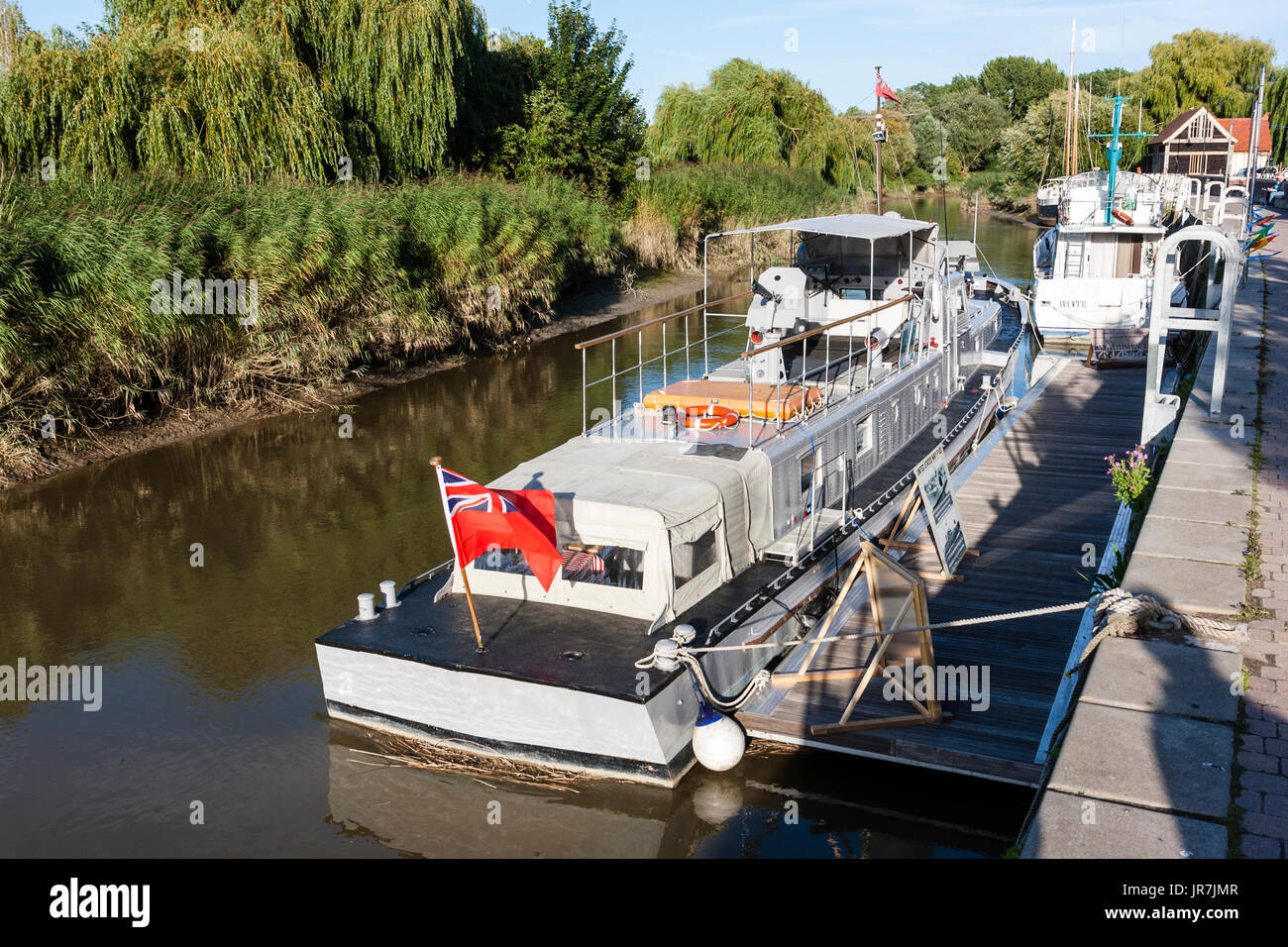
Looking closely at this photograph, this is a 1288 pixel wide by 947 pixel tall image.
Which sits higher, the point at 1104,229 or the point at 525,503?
the point at 1104,229

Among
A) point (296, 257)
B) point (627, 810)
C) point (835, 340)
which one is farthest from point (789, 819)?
point (296, 257)

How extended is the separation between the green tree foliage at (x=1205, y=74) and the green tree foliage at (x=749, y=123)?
4455 centimetres

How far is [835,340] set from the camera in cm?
1873

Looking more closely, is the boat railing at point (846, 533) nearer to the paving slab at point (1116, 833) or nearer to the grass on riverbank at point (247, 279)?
the paving slab at point (1116, 833)

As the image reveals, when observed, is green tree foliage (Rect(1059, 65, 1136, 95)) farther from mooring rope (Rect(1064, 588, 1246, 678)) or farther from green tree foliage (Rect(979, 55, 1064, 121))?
mooring rope (Rect(1064, 588, 1246, 678))

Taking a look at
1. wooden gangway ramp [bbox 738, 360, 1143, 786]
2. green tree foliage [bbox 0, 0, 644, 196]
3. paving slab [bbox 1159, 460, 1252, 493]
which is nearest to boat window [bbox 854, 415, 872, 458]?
wooden gangway ramp [bbox 738, 360, 1143, 786]

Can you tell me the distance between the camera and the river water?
946cm

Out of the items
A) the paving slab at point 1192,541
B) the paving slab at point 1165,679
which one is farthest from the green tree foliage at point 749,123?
the paving slab at point 1165,679

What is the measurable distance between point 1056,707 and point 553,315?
2861cm

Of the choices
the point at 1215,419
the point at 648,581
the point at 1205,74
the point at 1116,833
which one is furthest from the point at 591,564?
the point at 1205,74

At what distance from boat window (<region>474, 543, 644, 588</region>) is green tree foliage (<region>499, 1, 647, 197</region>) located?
31.7m
